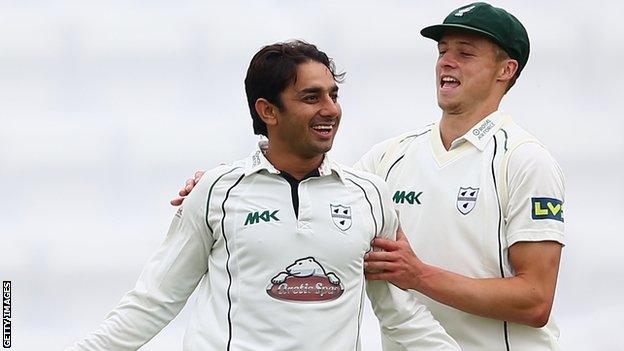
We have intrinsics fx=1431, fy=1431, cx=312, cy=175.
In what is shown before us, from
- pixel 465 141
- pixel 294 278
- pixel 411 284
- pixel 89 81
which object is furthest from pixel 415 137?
pixel 89 81

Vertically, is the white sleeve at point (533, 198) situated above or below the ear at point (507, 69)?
below

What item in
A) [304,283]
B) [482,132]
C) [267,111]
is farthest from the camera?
[482,132]

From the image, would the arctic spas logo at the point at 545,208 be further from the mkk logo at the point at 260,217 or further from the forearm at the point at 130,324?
the forearm at the point at 130,324

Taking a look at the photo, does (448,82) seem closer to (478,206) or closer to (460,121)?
(460,121)

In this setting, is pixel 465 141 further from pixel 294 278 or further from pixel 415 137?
pixel 294 278

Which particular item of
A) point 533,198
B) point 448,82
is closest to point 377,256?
point 533,198

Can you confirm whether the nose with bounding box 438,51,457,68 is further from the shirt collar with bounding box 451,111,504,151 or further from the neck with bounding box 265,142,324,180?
the neck with bounding box 265,142,324,180

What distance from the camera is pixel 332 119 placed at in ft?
8.37

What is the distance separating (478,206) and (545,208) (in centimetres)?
13

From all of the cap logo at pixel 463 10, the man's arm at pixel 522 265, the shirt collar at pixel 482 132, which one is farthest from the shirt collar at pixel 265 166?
the cap logo at pixel 463 10

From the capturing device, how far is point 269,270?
2.50m

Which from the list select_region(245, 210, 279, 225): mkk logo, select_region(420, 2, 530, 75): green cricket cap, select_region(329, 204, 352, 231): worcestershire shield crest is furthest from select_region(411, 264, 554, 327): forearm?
select_region(420, 2, 530, 75): green cricket cap

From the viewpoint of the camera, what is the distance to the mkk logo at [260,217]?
2.53 m

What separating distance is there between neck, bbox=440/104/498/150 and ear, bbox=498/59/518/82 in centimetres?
6
